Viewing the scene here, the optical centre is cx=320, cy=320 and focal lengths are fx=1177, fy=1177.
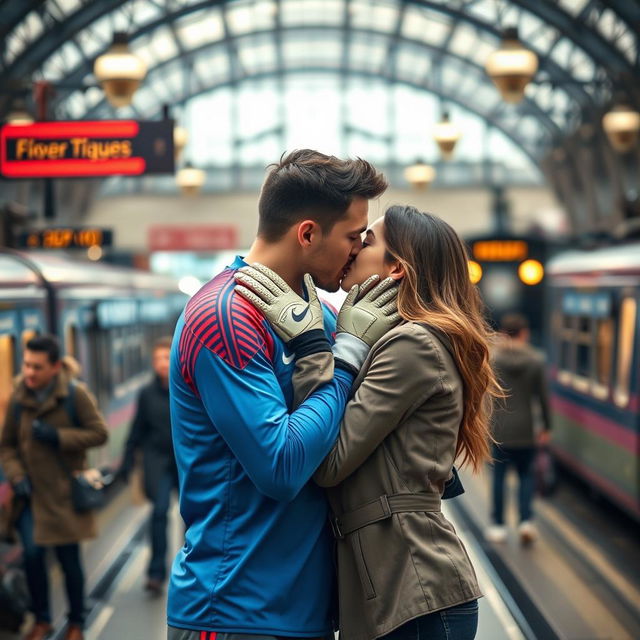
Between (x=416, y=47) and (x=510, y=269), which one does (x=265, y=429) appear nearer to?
(x=510, y=269)

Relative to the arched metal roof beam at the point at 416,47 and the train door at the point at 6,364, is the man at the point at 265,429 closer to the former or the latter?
the train door at the point at 6,364

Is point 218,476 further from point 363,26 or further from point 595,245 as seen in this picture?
point 363,26

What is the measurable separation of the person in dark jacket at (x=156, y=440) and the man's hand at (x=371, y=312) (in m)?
5.78

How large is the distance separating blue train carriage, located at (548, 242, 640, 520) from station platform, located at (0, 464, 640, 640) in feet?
1.50

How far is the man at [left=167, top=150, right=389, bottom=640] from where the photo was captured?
247 centimetres

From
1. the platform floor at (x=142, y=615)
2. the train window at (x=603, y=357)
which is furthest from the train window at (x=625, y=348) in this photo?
the platform floor at (x=142, y=615)

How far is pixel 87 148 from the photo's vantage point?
7.50 meters

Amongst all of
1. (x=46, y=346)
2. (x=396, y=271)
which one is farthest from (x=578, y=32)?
(x=396, y=271)

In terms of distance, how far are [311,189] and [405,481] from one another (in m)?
0.69

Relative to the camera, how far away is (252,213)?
128ft

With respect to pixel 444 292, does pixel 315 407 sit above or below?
below

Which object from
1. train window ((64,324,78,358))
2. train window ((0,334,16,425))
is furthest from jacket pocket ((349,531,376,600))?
train window ((64,324,78,358))

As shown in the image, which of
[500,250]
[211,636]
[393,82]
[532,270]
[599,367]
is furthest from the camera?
[393,82]

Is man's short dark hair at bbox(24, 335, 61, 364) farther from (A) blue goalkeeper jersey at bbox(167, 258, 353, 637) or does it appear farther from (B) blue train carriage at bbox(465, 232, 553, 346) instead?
(B) blue train carriage at bbox(465, 232, 553, 346)
